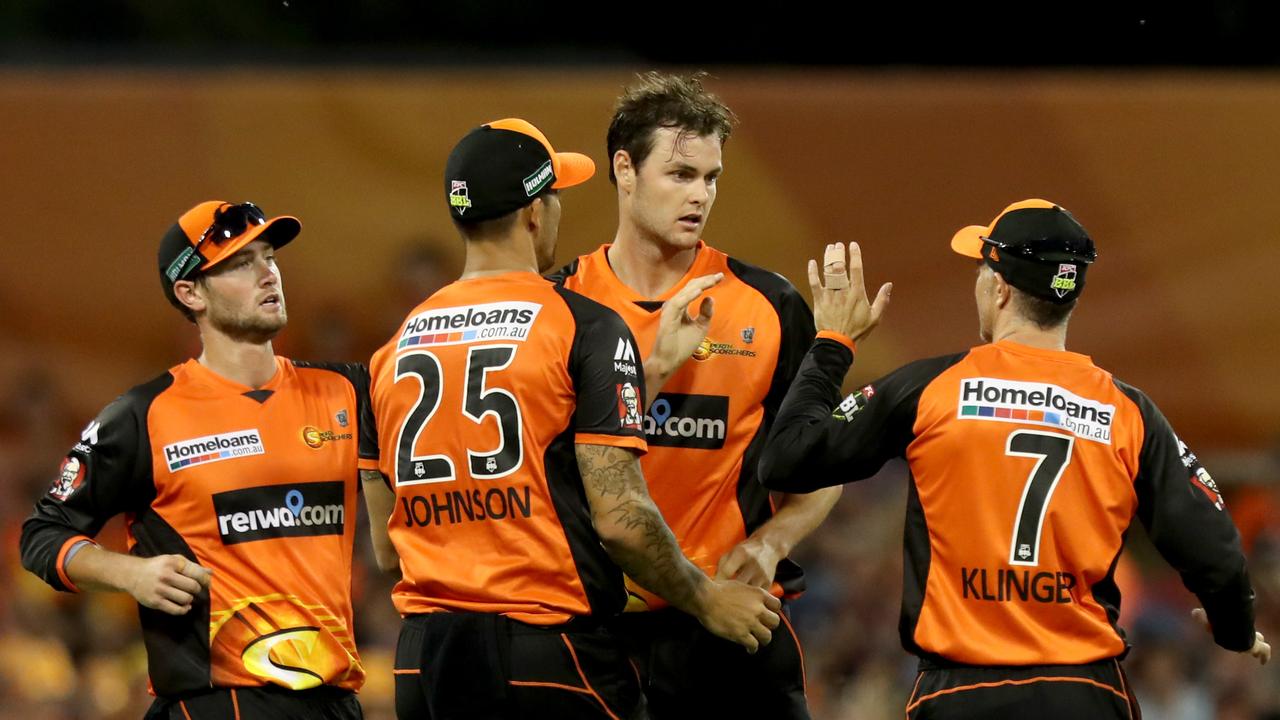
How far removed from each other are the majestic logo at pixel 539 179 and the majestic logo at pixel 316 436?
1.20 meters

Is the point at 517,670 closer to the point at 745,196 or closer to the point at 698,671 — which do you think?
the point at 698,671

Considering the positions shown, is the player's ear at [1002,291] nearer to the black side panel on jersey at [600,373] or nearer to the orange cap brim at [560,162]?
the black side panel on jersey at [600,373]

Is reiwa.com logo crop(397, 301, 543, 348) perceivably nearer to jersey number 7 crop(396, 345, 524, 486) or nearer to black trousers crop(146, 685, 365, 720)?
jersey number 7 crop(396, 345, 524, 486)

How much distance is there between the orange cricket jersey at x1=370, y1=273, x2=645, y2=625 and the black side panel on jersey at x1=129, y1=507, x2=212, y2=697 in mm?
861

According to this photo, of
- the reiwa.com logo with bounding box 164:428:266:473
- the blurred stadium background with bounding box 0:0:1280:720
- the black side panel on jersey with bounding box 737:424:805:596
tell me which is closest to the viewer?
the reiwa.com logo with bounding box 164:428:266:473

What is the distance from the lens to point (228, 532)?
5.63m

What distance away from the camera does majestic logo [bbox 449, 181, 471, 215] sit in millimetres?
5258

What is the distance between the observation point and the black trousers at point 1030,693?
5.05m

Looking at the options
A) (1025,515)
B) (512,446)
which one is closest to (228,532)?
→ (512,446)

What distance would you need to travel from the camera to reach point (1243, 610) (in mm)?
5273

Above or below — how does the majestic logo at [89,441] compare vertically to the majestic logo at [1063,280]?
below

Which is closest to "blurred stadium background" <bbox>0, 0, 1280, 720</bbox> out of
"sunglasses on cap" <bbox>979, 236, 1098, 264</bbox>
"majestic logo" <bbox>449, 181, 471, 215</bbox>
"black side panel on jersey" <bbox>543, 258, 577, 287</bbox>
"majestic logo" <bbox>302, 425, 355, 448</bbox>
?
"black side panel on jersey" <bbox>543, 258, 577, 287</bbox>

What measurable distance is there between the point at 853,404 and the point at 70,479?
2585 mm

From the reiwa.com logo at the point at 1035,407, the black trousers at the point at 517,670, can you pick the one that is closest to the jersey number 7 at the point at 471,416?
the black trousers at the point at 517,670
